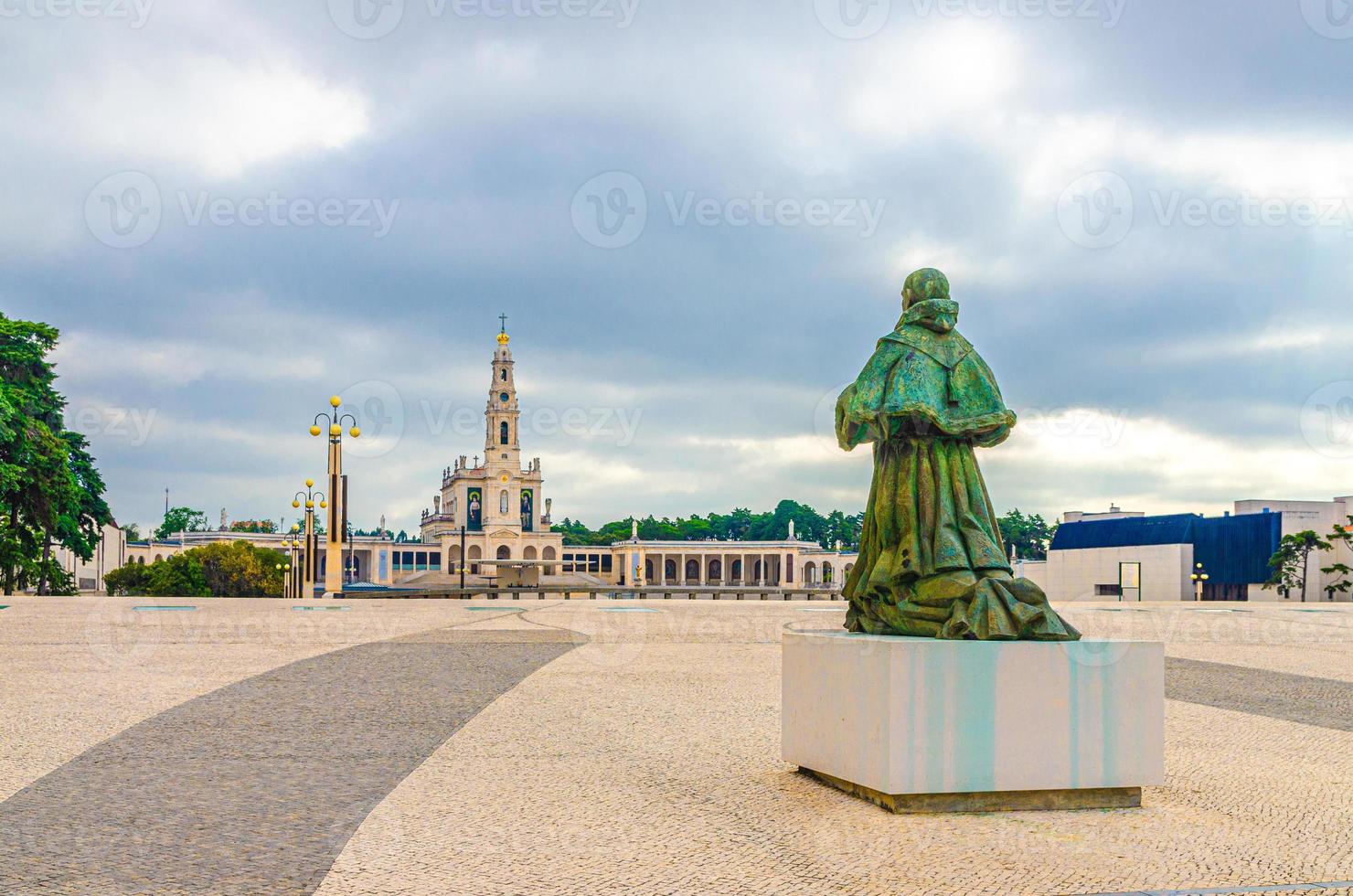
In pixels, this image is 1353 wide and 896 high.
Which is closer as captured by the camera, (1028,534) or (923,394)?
(923,394)

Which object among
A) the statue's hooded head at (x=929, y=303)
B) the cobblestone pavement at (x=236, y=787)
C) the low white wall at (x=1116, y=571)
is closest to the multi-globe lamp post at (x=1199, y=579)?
the low white wall at (x=1116, y=571)

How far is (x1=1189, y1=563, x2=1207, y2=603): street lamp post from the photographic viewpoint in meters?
66.2

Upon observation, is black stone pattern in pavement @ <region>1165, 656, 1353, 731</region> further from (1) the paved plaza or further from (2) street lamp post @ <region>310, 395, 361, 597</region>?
(2) street lamp post @ <region>310, 395, 361, 597</region>

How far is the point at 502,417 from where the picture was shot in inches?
5108

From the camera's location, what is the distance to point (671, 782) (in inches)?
298

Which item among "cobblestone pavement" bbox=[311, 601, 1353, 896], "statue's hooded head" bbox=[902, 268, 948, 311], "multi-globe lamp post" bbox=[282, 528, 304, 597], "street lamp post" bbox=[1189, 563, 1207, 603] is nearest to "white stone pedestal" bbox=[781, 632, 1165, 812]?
"cobblestone pavement" bbox=[311, 601, 1353, 896]

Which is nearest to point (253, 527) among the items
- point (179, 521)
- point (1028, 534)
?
point (179, 521)

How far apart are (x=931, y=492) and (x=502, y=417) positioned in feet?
408

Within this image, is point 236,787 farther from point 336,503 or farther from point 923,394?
point 336,503

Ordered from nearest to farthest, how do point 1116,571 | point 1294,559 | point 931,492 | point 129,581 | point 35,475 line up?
point 931,492 → point 35,475 → point 129,581 → point 1294,559 → point 1116,571

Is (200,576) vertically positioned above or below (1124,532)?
below

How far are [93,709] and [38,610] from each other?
14.8 metres

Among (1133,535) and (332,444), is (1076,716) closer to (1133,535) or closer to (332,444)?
(332,444)

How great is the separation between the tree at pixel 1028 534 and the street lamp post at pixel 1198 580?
217ft
